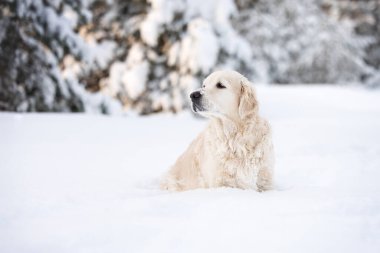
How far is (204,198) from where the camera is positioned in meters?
2.79

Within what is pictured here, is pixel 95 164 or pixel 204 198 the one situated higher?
pixel 204 198

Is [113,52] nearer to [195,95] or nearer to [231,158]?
[195,95]

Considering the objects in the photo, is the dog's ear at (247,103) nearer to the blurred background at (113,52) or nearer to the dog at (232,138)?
the dog at (232,138)

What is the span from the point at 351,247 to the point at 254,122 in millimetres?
1565

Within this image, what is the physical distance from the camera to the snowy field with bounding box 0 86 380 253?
221cm

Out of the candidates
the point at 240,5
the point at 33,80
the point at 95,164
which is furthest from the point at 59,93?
the point at 240,5

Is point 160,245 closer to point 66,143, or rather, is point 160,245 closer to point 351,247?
point 351,247

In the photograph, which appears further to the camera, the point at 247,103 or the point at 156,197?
the point at 247,103

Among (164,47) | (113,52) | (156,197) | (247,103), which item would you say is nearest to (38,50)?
(113,52)

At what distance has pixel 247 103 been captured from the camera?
11.5 ft

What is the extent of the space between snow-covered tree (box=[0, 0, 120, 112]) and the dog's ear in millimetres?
4360

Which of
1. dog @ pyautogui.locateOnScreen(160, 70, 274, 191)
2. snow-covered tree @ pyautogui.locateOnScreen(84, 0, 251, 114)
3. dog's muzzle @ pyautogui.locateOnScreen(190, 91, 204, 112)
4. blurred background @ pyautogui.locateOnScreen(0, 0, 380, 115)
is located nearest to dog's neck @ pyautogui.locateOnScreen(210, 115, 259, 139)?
dog @ pyautogui.locateOnScreen(160, 70, 274, 191)

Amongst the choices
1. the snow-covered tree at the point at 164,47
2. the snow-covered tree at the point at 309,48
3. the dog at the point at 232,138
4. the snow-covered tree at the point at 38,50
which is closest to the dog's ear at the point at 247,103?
the dog at the point at 232,138

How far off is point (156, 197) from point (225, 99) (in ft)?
3.52
